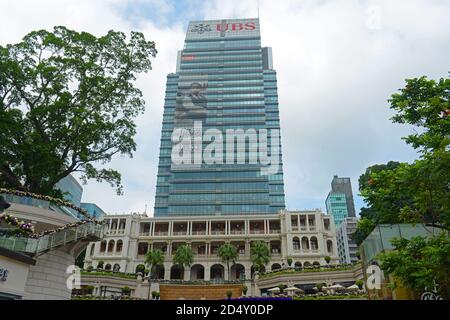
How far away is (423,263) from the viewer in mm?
9438

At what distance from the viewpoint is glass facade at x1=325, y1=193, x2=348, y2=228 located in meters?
155

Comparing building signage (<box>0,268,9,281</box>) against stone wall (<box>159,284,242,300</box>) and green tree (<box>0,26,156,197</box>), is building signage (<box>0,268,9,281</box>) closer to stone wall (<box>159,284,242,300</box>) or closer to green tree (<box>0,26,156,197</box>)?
green tree (<box>0,26,156,197</box>)

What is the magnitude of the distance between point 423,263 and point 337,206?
156289 millimetres

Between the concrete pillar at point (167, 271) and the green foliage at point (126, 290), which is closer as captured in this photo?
the green foliage at point (126, 290)

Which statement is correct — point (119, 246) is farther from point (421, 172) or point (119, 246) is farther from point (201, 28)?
point (201, 28)

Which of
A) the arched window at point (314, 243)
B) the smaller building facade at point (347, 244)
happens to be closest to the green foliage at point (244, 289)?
the arched window at point (314, 243)

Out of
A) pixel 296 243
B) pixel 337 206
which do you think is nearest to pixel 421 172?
pixel 296 243

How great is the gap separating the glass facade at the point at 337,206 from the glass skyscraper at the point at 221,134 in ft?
234

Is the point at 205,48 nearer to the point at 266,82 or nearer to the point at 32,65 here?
the point at 266,82

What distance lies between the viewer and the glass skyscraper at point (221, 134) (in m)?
86.9

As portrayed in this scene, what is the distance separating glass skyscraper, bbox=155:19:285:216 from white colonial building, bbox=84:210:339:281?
15.4 meters

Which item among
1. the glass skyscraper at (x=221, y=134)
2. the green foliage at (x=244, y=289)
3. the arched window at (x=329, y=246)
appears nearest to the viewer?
the green foliage at (x=244, y=289)

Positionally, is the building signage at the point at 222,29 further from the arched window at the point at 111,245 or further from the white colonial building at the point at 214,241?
the arched window at the point at 111,245
